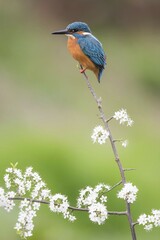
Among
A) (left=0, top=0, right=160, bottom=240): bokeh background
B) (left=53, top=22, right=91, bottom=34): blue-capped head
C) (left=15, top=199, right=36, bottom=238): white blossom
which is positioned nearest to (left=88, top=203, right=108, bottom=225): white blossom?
(left=15, top=199, right=36, bottom=238): white blossom

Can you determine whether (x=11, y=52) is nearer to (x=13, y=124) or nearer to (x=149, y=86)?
(x=149, y=86)

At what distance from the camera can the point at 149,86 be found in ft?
35.5

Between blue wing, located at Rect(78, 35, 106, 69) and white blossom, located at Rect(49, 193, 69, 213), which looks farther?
blue wing, located at Rect(78, 35, 106, 69)

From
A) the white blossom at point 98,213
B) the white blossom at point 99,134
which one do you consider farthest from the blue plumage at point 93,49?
the white blossom at point 98,213

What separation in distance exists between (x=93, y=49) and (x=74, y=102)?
746 centimetres

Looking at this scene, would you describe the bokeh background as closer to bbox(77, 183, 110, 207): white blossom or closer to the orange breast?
the orange breast

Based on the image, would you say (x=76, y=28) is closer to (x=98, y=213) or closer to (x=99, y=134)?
(x=99, y=134)

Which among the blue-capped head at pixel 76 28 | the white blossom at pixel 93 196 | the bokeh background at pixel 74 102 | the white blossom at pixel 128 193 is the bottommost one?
the white blossom at pixel 128 193

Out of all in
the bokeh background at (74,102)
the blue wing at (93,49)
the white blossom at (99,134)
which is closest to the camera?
the white blossom at (99,134)

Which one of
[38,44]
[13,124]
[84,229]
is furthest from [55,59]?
[84,229]

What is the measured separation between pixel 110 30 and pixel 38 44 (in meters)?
1.28

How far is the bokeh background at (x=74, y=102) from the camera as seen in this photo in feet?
18.8

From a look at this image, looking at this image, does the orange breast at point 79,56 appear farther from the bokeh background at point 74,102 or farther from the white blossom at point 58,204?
the bokeh background at point 74,102

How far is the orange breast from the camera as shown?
104 inches
